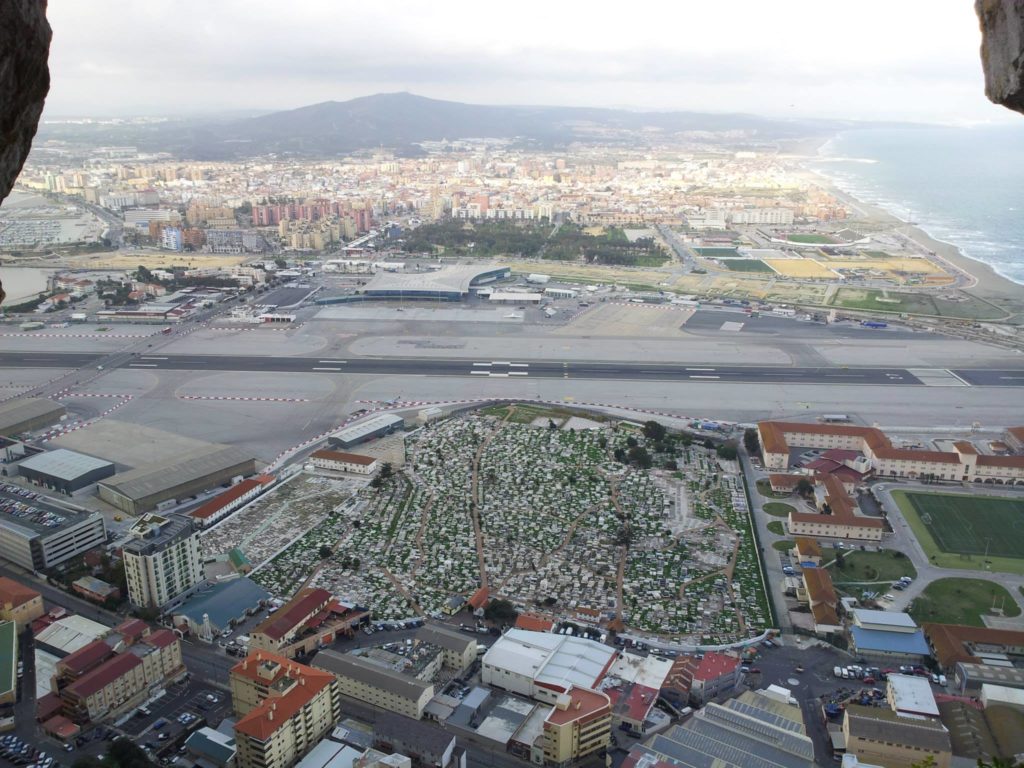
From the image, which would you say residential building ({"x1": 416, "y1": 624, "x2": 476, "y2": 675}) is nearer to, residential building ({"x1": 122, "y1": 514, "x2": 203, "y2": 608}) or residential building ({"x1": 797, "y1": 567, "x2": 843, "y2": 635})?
→ residential building ({"x1": 122, "y1": 514, "x2": 203, "y2": 608})

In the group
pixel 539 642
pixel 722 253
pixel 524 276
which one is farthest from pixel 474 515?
pixel 722 253

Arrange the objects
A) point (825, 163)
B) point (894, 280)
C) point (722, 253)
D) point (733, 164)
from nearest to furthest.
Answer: point (894, 280), point (722, 253), point (733, 164), point (825, 163)

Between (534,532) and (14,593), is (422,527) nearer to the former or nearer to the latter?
(534,532)

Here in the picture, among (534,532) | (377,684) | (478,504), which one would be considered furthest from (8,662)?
(534,532)

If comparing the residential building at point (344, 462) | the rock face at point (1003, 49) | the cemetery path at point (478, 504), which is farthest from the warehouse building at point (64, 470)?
the rock face at point (1003, 49)

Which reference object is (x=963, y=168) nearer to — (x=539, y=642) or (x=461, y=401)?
(x=461, y=401)

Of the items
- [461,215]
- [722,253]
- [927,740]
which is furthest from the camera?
[461,215]

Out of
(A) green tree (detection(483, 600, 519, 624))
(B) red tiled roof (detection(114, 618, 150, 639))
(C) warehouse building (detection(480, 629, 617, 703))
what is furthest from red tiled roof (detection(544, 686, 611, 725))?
(B) red tiled roof (detection(114, 618, 150, 639))
